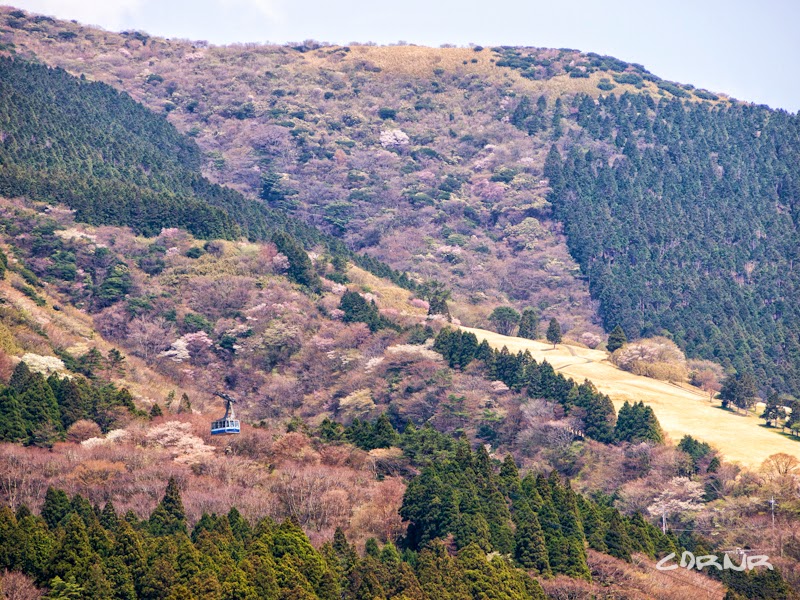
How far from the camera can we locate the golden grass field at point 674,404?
118m

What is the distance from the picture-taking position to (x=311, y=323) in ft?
460

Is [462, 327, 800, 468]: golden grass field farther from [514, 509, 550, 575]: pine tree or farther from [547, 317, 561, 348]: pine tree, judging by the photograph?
[514, 509, 550, 575]: pine tree

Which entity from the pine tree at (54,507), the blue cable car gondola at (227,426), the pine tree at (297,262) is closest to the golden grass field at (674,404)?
the pine tree at (297,262)

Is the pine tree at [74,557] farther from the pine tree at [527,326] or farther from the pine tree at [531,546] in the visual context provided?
the pine tree at [527,326]

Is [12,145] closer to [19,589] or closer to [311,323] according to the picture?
[311,323]

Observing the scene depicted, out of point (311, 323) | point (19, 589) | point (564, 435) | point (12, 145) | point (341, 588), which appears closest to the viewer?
point (19, 589)

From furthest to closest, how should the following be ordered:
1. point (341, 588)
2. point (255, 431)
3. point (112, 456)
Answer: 1. point (255, 431)
2. point (112, 456)
3. point (341, 588)

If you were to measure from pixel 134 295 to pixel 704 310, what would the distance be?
7108cm

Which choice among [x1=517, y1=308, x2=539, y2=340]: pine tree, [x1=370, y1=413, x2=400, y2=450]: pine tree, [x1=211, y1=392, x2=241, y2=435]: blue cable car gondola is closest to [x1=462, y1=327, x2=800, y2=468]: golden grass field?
[x1=517, y1=308, x2=539, y2=340]: pine tree

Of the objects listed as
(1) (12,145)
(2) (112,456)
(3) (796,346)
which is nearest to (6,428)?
(2) (112,456)

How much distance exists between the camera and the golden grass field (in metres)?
118

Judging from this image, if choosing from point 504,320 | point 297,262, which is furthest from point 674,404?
point 297,262

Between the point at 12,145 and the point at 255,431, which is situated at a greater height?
the point at 12,145

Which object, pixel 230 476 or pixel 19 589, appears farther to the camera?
pixel 230 476
